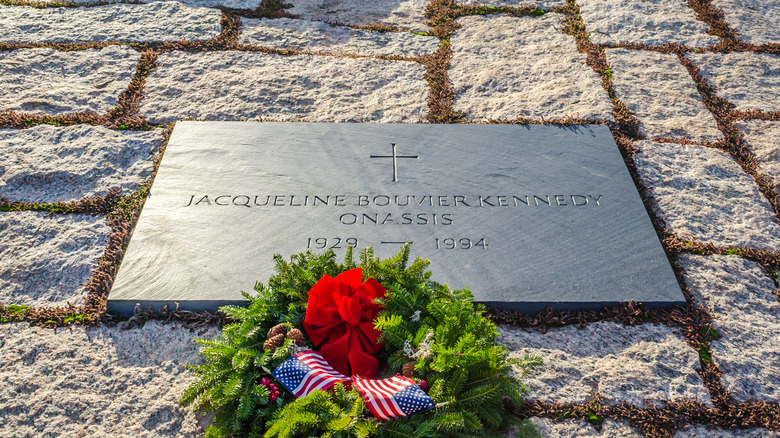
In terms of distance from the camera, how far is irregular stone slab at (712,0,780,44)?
4586 mm

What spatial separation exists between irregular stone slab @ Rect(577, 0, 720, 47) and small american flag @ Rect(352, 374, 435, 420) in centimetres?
354

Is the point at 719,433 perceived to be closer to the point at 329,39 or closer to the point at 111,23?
the point at 329,39

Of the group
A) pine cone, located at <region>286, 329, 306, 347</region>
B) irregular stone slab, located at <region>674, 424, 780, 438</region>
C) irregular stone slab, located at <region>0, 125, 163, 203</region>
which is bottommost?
irregular stone slab, located at <region>674, 424, 780, 438</region>

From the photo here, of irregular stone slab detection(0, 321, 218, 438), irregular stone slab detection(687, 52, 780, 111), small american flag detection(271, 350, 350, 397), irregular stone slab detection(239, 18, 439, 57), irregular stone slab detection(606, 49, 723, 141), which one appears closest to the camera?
small american flag detection(271, 350, 350, 397)

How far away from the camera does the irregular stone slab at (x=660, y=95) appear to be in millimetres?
3688

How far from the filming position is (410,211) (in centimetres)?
293

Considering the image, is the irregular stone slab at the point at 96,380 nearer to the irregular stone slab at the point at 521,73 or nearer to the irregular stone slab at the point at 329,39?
the irregular stone slab at the point at 521,73

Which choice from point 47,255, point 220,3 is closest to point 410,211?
point 47,255

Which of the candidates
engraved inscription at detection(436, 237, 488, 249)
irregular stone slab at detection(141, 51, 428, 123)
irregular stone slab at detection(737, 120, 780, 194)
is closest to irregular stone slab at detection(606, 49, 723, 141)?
irregular stone slab at detection(737, 120, 780, 194)

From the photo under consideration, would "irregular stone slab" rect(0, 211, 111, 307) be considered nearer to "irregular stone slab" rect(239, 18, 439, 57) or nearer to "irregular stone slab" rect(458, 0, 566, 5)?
"irregular stone slab" rect(239, 18, 439, 57)

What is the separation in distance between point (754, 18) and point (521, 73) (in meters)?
2.17

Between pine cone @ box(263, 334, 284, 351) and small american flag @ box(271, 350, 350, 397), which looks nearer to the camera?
small american flag @ box(271, 350, 350, 397)

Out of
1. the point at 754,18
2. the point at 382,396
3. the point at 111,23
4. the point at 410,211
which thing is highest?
the point at 111,23

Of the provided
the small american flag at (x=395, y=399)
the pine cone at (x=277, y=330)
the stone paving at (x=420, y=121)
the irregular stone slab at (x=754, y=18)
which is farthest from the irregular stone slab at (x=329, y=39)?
the small american flag at (x=395, y=399)
